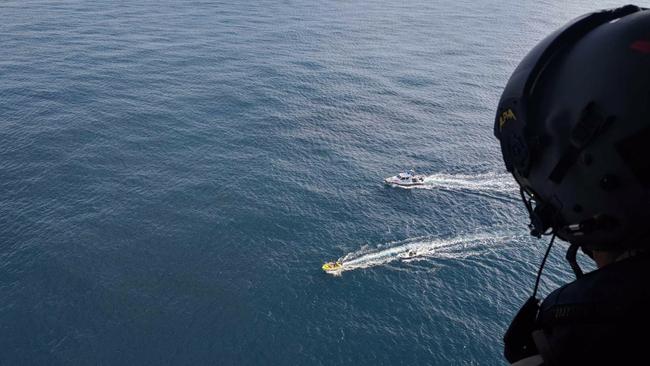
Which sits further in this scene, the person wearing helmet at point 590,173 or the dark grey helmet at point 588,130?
the dark grey helmet at point 588,130

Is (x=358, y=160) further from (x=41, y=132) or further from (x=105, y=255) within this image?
(x=41, y=132)

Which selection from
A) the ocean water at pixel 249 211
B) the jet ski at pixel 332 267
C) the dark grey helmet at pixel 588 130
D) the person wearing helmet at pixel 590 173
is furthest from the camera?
the jet ski at pixel 332 267

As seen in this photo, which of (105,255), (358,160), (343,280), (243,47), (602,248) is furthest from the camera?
(243,47)

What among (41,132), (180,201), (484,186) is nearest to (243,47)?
(41,132)

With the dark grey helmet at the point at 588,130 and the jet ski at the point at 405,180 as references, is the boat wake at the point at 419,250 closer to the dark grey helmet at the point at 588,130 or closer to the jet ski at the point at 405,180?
the jet ski at the point at 405,180

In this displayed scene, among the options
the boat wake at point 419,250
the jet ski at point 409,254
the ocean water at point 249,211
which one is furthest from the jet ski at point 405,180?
the jet ski at point 409,254

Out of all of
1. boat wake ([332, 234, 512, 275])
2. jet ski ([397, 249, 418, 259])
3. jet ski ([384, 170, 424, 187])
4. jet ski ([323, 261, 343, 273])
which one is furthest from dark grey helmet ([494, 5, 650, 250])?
jet ski ([384, 170, 424, 187])
